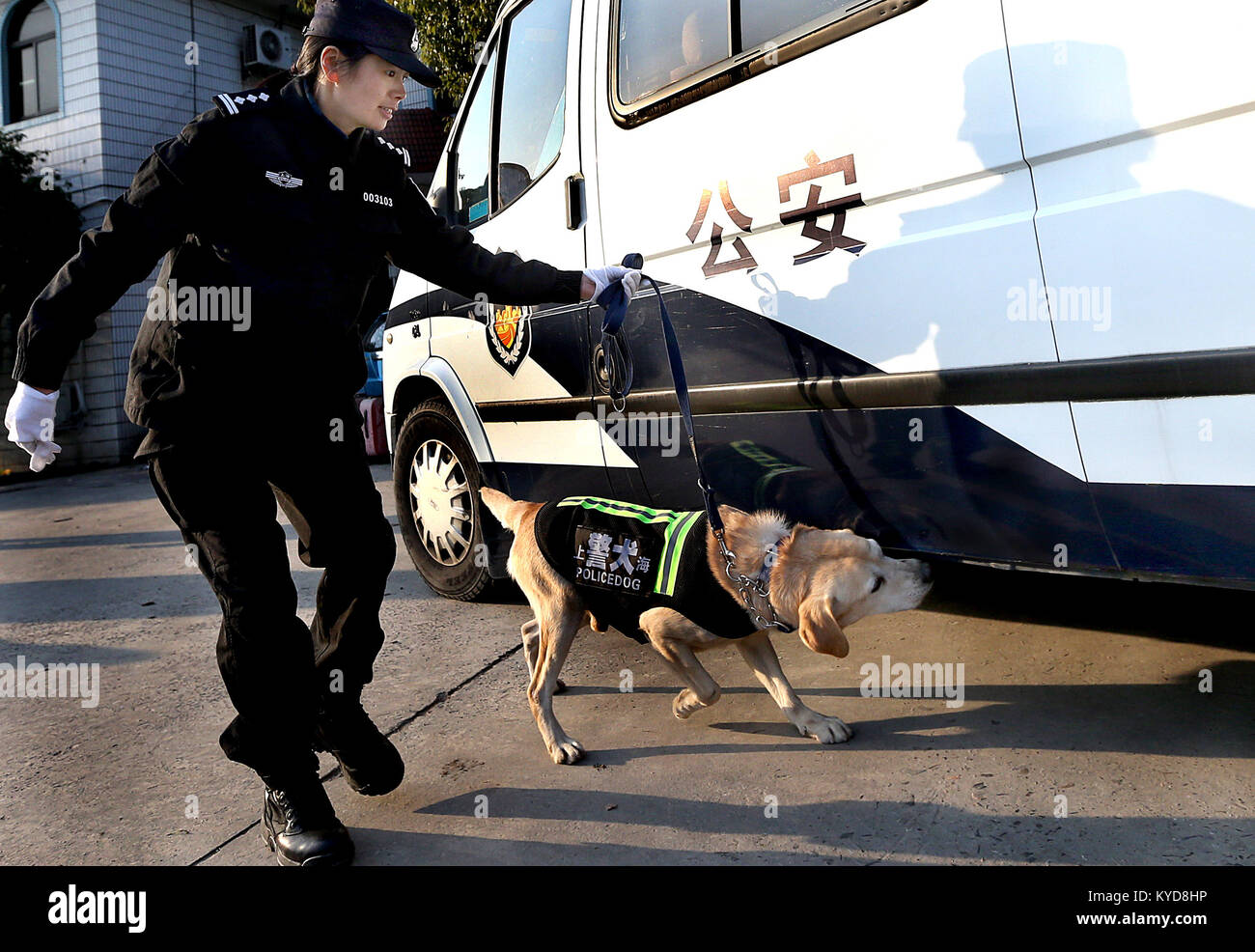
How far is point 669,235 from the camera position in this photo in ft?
10.1

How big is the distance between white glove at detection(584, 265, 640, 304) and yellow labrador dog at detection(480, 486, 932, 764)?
633 mm

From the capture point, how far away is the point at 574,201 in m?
3.47

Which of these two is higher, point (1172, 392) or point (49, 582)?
point (1172, 392)

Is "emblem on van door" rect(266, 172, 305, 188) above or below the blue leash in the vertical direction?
above

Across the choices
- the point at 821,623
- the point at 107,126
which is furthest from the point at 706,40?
the point at 107,126

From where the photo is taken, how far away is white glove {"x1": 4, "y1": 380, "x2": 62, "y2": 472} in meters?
2.05

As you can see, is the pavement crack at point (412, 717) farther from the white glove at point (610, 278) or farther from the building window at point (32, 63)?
the building window at point (32, 63)

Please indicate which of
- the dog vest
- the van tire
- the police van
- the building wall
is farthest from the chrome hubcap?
the building wall

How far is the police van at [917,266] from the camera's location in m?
2.03

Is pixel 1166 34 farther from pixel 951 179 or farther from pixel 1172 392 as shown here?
pixel 1172 392

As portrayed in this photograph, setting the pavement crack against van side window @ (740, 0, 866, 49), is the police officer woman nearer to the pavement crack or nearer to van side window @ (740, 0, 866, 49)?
the pavement crack

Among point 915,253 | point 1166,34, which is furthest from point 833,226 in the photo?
point 1166,34
